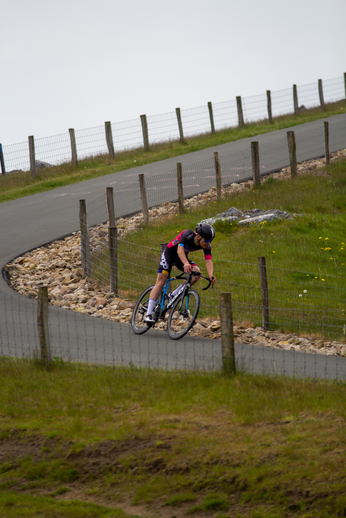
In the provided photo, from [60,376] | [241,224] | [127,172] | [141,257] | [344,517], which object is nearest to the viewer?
[344,517]

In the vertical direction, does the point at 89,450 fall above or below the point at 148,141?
below

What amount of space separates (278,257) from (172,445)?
862cm

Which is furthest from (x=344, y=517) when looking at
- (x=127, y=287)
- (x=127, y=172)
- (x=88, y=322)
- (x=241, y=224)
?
(x=127, y=172)

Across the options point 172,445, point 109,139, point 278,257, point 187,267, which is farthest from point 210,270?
point 109,139

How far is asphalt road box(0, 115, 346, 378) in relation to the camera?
8.14 meters

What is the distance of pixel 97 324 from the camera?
34.0 ft

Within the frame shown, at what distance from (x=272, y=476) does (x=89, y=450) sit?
1.72 m

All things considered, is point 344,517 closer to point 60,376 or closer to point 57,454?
Result: point 57,454

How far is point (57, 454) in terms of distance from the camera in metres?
5.58

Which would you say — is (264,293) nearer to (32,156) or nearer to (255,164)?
(255,164)

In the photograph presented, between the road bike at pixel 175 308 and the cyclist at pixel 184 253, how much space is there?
0.36ft

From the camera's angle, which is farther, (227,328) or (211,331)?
(211,331)

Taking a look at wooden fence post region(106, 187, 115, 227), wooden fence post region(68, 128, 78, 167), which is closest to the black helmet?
wooden fence post region(106, 187, 115, 227)

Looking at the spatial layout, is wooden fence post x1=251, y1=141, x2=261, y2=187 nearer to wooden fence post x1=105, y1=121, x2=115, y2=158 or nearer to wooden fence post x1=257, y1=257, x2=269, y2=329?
wooden fence post x1=257, y1=257, x2=269, y2=329
